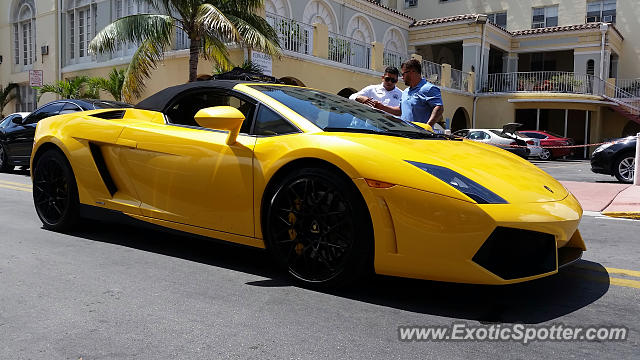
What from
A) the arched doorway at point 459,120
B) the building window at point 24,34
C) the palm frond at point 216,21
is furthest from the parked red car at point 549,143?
the building window at point 24,34

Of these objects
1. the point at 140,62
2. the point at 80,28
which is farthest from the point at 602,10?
the point at 140,62

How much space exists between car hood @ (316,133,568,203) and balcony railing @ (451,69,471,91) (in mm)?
23548

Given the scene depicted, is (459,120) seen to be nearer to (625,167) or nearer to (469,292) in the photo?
(625,167)

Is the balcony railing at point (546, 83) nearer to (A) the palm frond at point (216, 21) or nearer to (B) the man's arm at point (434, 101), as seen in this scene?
(A) the palm frond at point (216, 21)

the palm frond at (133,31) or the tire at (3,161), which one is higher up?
the palm frond at (133,31)

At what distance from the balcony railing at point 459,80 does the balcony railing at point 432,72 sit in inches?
58.0

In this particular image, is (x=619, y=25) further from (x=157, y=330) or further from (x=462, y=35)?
(x=157, y=330)

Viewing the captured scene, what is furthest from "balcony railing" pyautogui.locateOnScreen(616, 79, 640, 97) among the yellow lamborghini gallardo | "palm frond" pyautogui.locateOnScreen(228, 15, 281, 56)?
the yellow lamborghini gallardo

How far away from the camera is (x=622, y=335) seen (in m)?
2.69

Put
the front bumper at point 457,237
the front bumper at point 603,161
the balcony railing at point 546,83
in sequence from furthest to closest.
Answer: the balcony railing at point 546,83 → the front bumper at point 603,161 → the front bumper at point 457,237

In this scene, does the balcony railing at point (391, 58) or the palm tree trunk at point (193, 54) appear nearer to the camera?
the palm tree trunk at point (193, 54)

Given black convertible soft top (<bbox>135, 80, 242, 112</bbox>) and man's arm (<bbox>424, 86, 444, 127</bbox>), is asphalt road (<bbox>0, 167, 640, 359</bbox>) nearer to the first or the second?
black convertible soft top (<bbox>135, 80, 242, 112</bbox>)

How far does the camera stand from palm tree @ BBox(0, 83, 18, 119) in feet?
83.0

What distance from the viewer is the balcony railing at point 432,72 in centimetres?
2312
